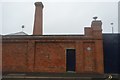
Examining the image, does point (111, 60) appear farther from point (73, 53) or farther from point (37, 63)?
point (37, 63)

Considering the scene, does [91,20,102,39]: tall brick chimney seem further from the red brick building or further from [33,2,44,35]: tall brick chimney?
[33,2,44,35]: tall brick chimney

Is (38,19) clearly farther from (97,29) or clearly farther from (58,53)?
(97,29)

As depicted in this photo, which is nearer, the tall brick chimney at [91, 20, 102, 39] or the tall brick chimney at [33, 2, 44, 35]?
the tall brick chimney at [91, 20, 102, 39]

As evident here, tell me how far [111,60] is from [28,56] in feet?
27.9

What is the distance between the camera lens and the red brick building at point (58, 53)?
2198 centimetres

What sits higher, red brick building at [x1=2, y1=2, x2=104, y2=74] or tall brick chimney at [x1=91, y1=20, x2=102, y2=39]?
tall brick chimney at [x1=91, y1=20, x2=102, y2=39]

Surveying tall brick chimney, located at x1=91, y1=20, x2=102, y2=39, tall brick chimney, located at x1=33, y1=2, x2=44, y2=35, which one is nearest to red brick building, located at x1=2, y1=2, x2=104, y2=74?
tall brick chimney, located at x1=91, y1=20, x2=102, y2=39

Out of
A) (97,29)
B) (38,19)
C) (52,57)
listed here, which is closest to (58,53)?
(52,57)

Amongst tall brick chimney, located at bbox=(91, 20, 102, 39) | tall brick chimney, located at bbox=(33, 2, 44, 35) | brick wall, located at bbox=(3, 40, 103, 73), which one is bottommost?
brick wall, located at bbox=(3, 40, 103, 73)

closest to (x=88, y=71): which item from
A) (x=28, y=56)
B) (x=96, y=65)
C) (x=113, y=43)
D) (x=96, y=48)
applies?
(x=96, y=65)

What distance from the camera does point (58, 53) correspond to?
2216cm

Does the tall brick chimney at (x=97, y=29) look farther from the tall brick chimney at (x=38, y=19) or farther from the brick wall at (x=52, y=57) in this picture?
the tall brick chimney at (x=38, y=19)

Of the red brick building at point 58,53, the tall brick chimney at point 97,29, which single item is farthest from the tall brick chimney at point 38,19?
the tall brick chimney at point 97,29

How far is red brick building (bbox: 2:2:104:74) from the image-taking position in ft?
72.1
